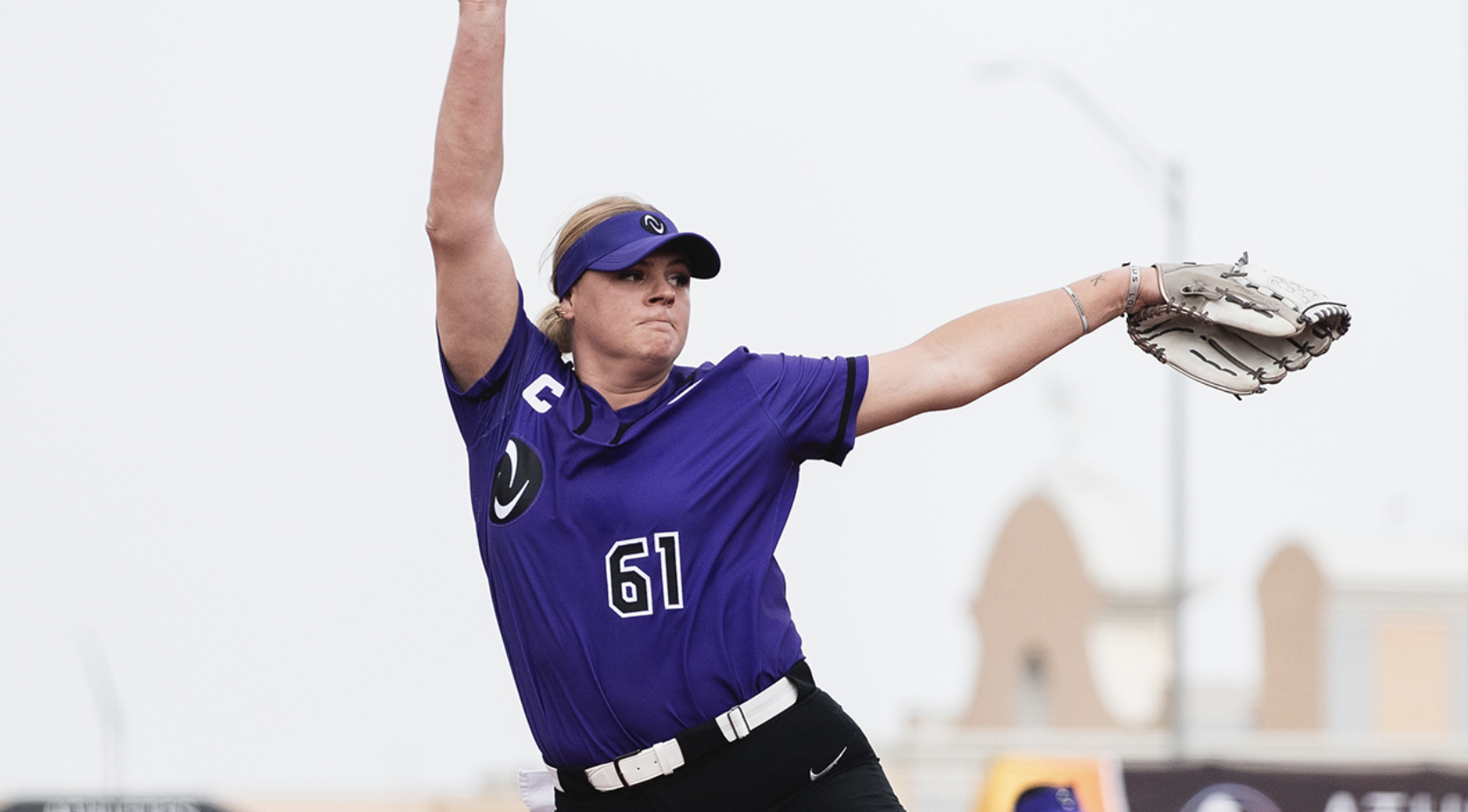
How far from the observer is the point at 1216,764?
10664mm

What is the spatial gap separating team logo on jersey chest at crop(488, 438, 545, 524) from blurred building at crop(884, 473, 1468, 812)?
14591 millimetres

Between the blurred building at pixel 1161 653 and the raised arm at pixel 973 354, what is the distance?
47.0 feet

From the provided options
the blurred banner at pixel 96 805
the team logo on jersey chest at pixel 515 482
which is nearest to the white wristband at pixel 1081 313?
the team logo on jersey chest at pixel 515 482

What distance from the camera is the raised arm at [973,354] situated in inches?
155

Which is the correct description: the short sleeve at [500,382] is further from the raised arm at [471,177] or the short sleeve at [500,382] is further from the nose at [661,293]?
the nose at [661,293]

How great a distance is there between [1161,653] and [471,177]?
74.2ft

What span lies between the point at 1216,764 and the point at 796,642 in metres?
7.44

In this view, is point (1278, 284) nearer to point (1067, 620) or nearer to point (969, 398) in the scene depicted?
point (969, 398)

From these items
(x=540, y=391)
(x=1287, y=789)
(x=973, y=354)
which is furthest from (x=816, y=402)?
(x=1287, y=789)

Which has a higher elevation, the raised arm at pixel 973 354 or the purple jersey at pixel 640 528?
the raised arm at pixel 973 354

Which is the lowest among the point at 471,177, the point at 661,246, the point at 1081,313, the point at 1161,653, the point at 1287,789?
the point at 1161,653

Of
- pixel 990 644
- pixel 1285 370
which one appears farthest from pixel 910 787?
pixel 1285 370

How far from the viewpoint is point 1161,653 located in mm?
25141

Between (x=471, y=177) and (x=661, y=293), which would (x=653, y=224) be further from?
(x=471, y=177)
